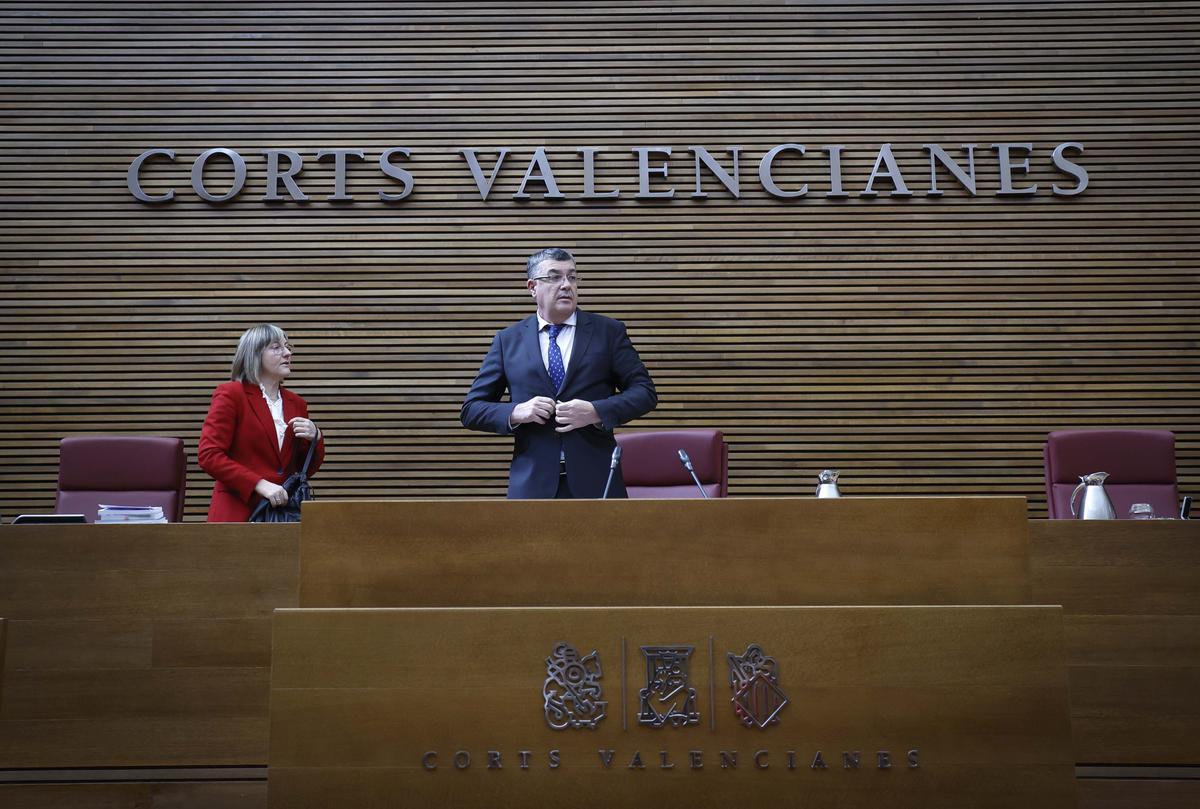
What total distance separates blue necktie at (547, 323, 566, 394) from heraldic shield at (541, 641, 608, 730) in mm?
1598

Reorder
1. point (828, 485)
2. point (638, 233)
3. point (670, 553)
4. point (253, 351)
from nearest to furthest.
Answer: point (670, 553), point (828, 485), point (253, 351), point (638, 233)

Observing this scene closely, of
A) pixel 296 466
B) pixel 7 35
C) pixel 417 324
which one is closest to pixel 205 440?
pixel 296 466

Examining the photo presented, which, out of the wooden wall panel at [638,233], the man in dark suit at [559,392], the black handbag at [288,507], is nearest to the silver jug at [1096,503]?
the man in dark suit at [559,392]

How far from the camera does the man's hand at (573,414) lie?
11.1 feet

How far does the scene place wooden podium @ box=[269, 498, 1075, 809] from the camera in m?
2.18

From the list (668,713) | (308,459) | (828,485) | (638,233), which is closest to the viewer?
(668,713)

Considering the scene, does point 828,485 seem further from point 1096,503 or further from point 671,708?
point 671,708

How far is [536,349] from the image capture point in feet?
12.4

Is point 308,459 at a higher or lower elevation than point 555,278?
lower

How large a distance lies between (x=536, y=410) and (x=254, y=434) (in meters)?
1.51

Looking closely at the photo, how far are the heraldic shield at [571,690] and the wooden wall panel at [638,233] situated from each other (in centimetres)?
366

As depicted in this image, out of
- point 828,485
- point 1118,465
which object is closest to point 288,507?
point 828,485

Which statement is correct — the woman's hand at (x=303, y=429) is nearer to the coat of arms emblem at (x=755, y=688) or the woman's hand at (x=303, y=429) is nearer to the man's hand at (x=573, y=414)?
the man's hand at (x=573, y=414)

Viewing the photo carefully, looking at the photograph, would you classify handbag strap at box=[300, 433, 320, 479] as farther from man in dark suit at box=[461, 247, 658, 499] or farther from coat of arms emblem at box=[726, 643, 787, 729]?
coat of arms emblem at box=[726, 643, 787, 729]
